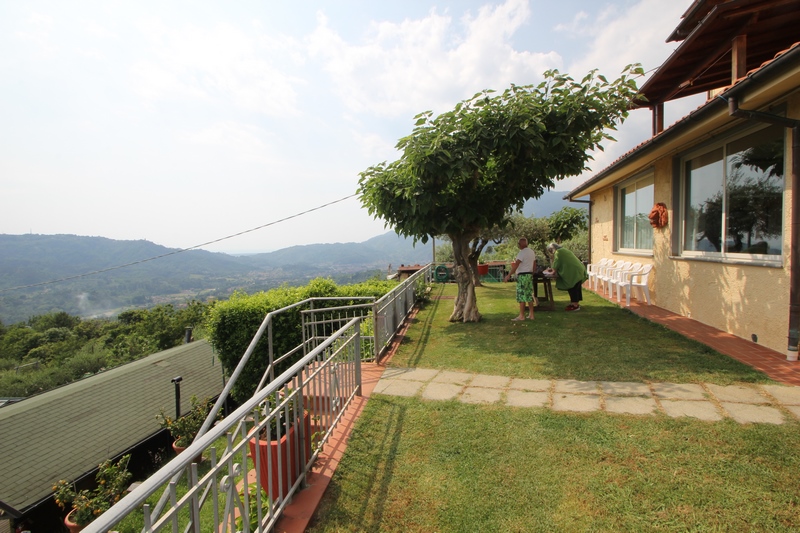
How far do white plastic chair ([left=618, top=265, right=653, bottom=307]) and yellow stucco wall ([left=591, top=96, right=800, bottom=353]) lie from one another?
131 millimetres

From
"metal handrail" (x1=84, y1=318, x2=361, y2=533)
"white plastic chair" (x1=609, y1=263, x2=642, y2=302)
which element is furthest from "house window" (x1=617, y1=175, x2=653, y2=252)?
"metal handrail" (x1=84, y1=318, x2=361, y2=533)

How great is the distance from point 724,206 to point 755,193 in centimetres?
57

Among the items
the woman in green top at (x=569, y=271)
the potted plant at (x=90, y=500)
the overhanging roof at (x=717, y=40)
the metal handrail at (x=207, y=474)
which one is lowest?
the potted plant at (x=90, y=500)

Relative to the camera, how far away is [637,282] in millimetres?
8797

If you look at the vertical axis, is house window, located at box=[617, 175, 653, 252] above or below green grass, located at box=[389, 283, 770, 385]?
above

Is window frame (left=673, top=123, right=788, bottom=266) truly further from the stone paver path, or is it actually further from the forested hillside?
the forested hillside

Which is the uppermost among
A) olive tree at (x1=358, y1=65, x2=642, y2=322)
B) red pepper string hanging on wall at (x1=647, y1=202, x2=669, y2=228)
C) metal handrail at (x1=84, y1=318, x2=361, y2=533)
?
olive tree at (x1=358, y1=65, x2=642, y2=322)

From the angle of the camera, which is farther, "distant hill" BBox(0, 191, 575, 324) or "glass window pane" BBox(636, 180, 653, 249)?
"distant hill" BBox(0, 191, 575, 324)

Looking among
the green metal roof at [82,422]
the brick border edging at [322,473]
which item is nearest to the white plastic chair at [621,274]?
the brick border edging at [322,473]

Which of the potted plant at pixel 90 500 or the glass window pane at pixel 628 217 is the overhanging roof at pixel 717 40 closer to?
the glass window pane at pixel 628 217

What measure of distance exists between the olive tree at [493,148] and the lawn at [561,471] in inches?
152

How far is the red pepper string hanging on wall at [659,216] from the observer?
7.44 m

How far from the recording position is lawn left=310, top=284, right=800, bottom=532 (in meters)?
2.15

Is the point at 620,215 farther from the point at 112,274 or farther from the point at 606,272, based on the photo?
the point at 112,274
